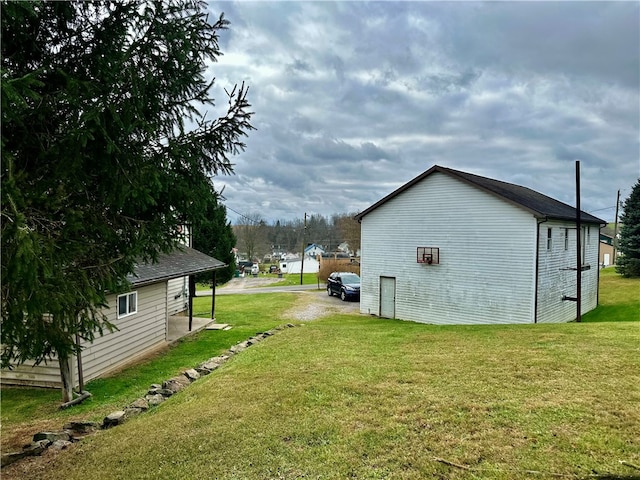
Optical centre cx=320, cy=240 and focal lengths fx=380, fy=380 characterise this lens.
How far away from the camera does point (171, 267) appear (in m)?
13.0

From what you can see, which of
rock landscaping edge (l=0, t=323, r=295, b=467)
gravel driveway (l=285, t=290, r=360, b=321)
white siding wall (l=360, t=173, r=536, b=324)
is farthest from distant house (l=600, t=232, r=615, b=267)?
rock landscaping edge (l=0, t=323, r=295, b=467)

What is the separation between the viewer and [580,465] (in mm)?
3244

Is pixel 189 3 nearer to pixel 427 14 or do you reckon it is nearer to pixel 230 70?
pixel 230 70

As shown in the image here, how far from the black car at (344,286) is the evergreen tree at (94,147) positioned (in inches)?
→ 825

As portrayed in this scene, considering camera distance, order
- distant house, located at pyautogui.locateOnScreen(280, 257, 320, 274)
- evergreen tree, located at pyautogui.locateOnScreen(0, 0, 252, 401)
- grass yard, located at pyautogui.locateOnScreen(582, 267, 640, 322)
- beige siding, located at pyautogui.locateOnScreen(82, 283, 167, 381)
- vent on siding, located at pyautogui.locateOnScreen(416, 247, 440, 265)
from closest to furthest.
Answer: evergreen tree, located at pyautogui.locateOnScreen(0, 0, 252, 401) → beige siding, located at pyautogui.locateOnScreen(82, 283, 167, 381) → vent on siding, located at pyautogui.locateOnScreen(416, 247, 440, 265) → grass yard, located at pyautogui.locateOnScreen(582, 267, 640, 322) → distant house, located at pyautogui.locateOnScreen(280, 257, 320, 274)

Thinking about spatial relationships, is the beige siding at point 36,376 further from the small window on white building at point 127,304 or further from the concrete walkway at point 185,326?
the concrete walkway at point 185,326

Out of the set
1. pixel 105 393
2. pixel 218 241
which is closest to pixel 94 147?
pixel 105 393

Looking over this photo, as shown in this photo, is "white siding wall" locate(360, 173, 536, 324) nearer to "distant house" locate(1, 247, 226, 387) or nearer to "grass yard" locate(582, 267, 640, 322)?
"grass yard" locate(582, 267, 640, 322)

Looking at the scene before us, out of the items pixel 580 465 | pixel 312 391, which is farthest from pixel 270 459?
pixel 580 465

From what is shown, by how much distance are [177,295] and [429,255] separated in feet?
39.6

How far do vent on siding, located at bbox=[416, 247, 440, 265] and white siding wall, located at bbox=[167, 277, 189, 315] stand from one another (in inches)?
448

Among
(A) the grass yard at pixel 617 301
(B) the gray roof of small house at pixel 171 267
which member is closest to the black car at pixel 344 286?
(B) the gray roof of small house at pixel 171 267

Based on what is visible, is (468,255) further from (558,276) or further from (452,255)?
(558,276)

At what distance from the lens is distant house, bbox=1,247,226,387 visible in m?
8.79
